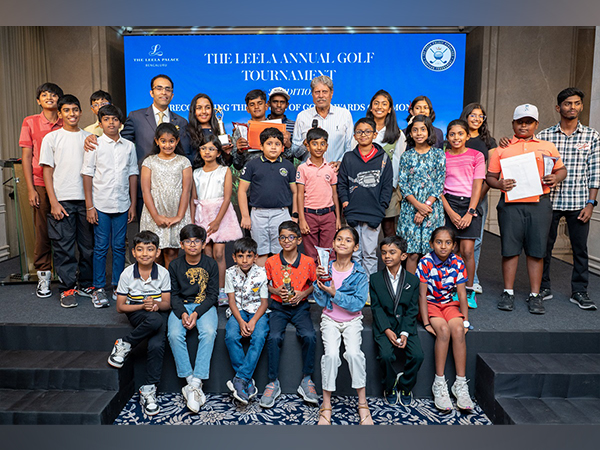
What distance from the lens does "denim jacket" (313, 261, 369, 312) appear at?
2.62 metres

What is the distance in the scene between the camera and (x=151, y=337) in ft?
8.83

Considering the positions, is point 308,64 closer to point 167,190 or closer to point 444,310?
point 167,190

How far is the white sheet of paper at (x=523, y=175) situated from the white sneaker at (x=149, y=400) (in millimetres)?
2384

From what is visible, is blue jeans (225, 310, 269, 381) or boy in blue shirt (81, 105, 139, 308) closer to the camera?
blue jeans (225, 310, 269, 381)

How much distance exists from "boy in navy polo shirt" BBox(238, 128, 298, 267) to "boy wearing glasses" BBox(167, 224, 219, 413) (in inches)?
17.8

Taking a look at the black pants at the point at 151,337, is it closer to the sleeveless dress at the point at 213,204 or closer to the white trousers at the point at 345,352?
the sleeveless dress at the point at 213,204

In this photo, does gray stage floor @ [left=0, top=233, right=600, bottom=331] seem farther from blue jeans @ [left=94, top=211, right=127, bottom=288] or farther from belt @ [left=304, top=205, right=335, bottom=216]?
belt @ [left=304, top=205, right=335, bottom=216]

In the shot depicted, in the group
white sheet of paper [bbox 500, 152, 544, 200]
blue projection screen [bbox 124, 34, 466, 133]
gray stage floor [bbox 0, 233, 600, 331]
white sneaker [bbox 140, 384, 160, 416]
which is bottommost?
white sneaker [bbox 140, 384, 160, 416]

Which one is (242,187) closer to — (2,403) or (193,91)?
(2,403)

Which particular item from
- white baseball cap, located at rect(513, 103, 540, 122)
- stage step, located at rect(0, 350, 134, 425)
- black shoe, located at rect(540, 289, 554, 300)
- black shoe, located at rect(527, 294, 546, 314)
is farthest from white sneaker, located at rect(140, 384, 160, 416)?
white baseball cap, located at rect(513, 103, 540, 122)

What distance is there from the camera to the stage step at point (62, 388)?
7.83 feet

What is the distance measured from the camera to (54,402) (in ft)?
8.10

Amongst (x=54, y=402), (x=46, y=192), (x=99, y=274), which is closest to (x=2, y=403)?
(x=54, y=402)

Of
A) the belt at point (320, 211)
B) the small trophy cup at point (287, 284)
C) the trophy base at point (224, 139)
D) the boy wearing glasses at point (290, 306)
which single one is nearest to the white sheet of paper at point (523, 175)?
the belt at point (320, 211)
